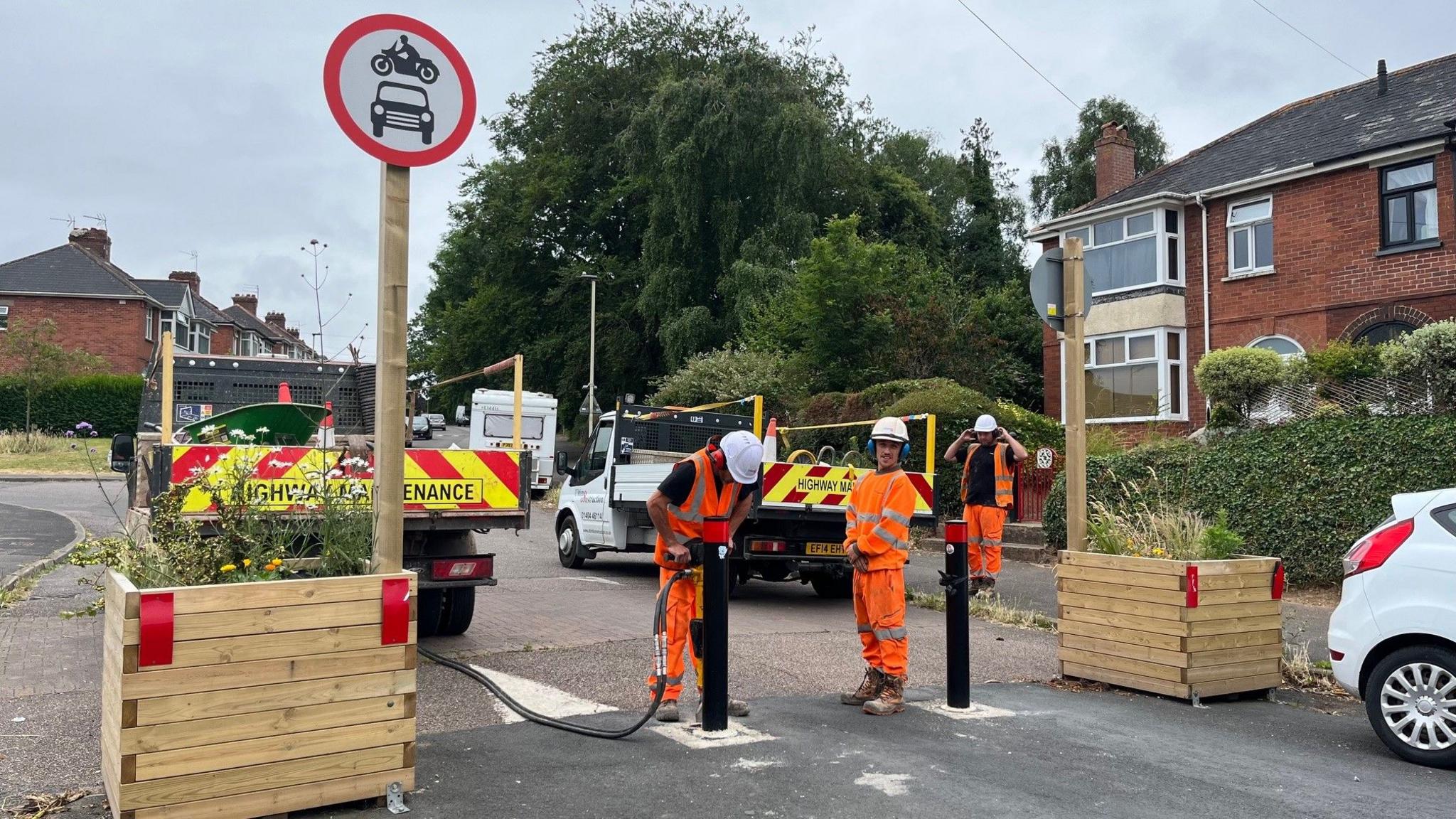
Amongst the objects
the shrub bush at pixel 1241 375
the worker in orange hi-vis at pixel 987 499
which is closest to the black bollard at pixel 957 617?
the worker in orange hi-vis at pixel 987 499

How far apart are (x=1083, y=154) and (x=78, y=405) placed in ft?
132

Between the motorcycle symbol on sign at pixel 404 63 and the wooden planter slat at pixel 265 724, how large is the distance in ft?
8.57

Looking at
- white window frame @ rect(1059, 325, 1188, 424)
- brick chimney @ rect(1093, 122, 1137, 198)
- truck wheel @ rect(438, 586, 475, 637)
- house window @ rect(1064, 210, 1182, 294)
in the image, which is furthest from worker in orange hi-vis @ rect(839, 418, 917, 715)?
brick chimney @ rect(1093, 122, 1137, 198)

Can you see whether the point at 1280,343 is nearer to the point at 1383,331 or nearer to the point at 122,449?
the point at 1383,331

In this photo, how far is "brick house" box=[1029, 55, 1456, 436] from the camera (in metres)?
19.2

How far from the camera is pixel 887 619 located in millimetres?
6484

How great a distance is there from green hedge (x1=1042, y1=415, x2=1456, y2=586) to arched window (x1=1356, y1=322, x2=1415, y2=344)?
7.90 m

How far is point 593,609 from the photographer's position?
10469 mm

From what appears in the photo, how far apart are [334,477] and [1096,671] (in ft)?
16.2

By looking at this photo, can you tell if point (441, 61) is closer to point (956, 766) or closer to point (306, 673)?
point (306, 673)

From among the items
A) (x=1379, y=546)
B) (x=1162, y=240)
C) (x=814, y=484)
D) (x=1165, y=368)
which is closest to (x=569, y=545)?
(x=814, y=484)

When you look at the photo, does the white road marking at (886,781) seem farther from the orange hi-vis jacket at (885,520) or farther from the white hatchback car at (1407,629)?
the white hatchback car at (1407,629)

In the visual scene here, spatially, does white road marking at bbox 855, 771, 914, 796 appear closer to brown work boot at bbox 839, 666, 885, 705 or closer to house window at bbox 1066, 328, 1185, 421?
brown work boot at bbox 839, 666, 885, 705

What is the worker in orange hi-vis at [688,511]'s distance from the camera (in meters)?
6.00
